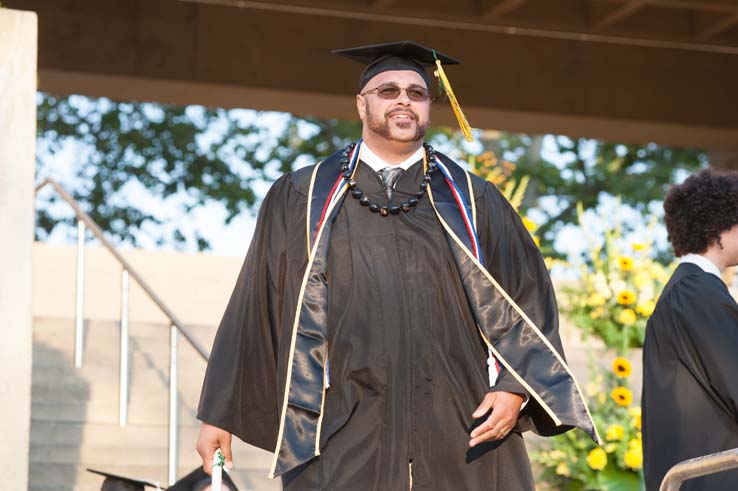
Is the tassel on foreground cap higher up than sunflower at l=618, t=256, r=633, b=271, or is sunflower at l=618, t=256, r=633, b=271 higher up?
the tassel on foreground cap

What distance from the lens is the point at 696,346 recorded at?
5.20 m

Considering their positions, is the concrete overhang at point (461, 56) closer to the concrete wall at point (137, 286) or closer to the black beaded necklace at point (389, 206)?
the concrete wall at point (137, 286)

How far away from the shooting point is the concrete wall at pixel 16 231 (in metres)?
6.03

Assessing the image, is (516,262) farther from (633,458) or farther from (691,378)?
(633,458)

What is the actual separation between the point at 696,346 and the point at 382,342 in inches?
54.0

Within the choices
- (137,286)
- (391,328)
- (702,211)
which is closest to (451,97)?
(391,328)

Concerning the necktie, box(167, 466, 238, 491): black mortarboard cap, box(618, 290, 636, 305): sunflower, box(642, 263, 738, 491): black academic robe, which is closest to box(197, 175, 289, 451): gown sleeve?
the necktie

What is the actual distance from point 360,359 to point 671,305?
1.49 metres

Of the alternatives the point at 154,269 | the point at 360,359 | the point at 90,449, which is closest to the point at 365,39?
the point at 154,269

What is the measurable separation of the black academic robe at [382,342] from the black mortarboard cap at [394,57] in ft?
1.13

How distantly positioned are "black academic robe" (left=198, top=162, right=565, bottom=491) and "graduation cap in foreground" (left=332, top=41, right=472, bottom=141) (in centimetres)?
28

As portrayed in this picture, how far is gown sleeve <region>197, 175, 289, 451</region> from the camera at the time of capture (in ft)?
15.2

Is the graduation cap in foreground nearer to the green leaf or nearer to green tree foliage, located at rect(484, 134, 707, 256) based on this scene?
the green leaf

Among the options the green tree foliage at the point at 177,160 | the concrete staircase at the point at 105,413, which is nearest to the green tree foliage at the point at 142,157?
the green tree foliage at the point at 177,160
